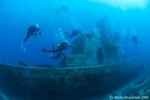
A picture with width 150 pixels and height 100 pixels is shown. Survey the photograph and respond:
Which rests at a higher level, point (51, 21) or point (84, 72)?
point (51, 21)

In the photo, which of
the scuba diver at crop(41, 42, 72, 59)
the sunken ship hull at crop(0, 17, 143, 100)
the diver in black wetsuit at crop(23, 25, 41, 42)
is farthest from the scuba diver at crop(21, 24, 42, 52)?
the sunken ship hull at crop(0, 17, 143, 100)

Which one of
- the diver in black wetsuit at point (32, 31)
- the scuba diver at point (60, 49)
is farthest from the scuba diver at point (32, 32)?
the scuba diver at point (60, 49)

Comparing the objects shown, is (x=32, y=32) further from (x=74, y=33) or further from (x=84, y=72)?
(x=84, y=72)

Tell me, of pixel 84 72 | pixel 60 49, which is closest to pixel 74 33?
pixel 60 49

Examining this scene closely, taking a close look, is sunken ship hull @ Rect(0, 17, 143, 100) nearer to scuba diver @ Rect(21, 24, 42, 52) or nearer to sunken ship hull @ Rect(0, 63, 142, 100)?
sunken ship hull @ Rect(0, 63, 142, 100)

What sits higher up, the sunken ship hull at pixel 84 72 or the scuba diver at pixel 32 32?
the scuba diver at pixel 32 32

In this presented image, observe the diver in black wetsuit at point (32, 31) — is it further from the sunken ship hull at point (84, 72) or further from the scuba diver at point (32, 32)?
the sunken ship hull at point (84, 72)

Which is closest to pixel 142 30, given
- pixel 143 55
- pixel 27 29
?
pixel 143 55

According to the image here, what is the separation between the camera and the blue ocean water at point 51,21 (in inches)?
126

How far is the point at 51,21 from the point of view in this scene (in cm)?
321

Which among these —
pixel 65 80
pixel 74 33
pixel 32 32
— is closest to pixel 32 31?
pixel 32 32

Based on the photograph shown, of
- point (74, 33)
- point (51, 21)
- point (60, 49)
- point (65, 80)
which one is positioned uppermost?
point (51, 21)

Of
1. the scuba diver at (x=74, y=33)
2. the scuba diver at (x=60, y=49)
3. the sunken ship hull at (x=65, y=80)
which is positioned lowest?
the sunken ship hull at (x=65, y=80)

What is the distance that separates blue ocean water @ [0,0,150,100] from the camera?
3189 mm
